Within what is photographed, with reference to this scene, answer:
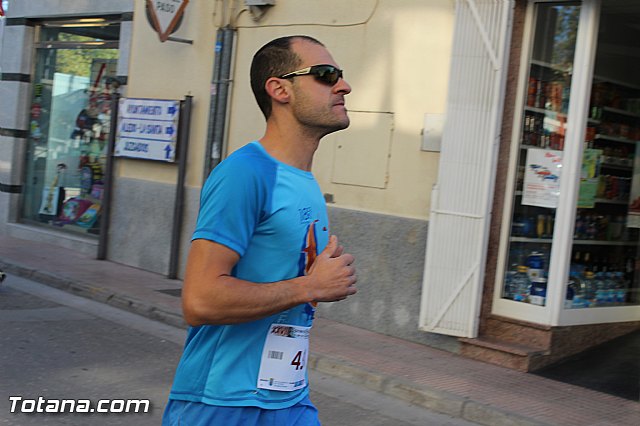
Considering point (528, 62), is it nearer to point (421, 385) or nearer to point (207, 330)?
point (421, 385)

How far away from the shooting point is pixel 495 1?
8.50 metres

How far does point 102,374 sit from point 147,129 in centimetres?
605

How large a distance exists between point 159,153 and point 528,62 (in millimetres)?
5742

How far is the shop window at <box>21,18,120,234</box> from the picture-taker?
46.3ft

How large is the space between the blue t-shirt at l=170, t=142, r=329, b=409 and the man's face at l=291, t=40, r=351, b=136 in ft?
0.53

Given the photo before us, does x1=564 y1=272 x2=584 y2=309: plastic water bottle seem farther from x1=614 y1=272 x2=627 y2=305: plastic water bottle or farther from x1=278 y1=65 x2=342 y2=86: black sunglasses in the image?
x1=278 y1=65 x2=342 y2=86: black sunglasses

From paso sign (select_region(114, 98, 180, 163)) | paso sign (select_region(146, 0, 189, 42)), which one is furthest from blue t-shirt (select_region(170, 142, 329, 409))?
paso sign (select_region(114, 98, 180, 163))

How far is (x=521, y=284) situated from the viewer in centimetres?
862

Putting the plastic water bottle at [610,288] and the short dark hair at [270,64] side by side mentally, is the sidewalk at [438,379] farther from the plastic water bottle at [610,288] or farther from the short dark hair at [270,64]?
the short dark hair at [270,64]

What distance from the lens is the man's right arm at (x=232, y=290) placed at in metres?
2.38

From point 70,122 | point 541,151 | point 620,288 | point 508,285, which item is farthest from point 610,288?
point 70,122

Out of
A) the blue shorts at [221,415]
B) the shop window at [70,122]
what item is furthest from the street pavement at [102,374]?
the shop window at [70,122]

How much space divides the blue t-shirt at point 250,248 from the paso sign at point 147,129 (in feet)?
31.9

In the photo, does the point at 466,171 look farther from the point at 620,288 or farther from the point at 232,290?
the point at 232,290
